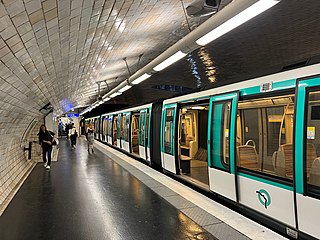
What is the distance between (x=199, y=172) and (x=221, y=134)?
10.5 ft

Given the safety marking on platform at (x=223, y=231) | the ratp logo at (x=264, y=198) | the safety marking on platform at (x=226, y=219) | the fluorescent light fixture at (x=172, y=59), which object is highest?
the fluorescent light fixture at (x=172, y=59)

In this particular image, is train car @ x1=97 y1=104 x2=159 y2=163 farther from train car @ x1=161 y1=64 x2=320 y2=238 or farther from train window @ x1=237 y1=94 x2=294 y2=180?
train window @ x1=237 y1=94 x2=294 y2=180

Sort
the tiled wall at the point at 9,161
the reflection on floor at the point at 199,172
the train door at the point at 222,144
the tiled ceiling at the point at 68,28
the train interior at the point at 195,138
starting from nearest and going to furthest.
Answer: the tiled ceiling at the point at 68,28
the train door at the point at 222,144
the tiled wall at the point at 9,161
the reflection on floor at the point at 199,172
the train interior at the point at 195,138

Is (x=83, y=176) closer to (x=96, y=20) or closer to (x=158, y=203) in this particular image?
→ (x=158, y=203)

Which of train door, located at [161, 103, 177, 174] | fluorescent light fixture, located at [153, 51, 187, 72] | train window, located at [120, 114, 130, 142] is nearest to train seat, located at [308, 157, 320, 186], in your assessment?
Result: fluorescent light fixture, located at [153, 51, 187, 72]

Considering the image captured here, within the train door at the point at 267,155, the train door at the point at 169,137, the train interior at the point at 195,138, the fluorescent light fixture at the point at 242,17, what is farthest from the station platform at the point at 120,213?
the fluorescent light fixture at the point at 242,17

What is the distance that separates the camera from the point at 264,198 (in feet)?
13.6

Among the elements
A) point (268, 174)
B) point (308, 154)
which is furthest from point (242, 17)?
point (268, 174)

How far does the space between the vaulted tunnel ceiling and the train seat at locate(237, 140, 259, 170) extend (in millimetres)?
1065

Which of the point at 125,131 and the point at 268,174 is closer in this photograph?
the point at 268,174

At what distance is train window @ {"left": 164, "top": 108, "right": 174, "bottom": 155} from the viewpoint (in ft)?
26.0

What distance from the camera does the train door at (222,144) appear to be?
489 cm

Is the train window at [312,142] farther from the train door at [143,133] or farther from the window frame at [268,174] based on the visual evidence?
the train door at [143,133]

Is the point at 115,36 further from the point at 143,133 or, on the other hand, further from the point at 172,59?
the point at 143,133
